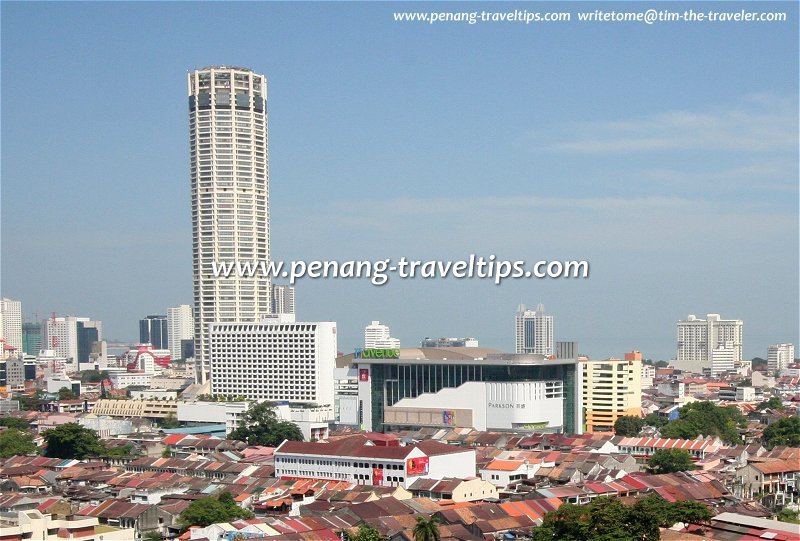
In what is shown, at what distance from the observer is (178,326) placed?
334 feet

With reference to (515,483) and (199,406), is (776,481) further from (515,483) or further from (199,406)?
(199,406)

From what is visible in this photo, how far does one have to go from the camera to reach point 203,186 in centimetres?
5391

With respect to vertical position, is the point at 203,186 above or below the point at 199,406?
above

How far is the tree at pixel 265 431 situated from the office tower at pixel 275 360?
866cm

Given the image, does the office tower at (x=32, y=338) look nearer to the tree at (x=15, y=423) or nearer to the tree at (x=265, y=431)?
the tree at (x=15, y=423)

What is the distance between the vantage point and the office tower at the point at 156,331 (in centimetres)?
10269

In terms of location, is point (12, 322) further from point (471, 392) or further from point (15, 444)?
point (471, 392)

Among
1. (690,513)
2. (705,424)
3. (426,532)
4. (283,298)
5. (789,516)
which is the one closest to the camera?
(426,532)

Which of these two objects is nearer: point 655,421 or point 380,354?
point 380,354

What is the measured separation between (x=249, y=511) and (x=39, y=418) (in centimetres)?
2411

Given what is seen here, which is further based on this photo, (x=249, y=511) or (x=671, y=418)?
(x=671, y=418)

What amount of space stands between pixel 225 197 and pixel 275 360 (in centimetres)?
992

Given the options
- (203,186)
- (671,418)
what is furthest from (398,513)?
(203,186)

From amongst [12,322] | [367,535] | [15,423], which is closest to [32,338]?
[12,322]
